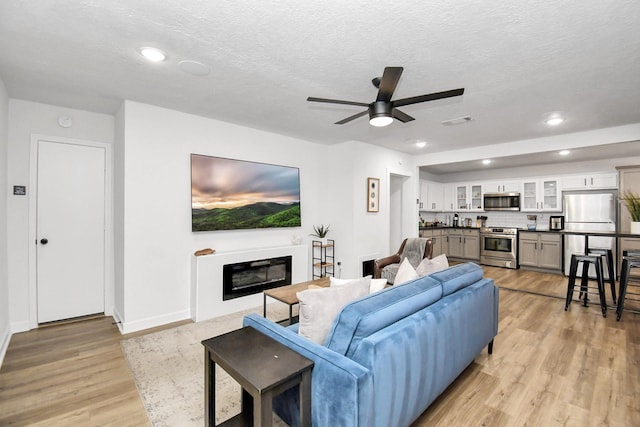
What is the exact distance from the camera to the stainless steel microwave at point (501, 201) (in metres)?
7.06

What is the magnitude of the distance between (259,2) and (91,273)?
371cm

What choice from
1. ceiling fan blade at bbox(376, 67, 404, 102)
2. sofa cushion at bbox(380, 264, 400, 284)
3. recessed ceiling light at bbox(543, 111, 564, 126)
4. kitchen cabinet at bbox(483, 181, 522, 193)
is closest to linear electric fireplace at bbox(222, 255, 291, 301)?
sofa cushion at bbox(380, 264, 400, 284)

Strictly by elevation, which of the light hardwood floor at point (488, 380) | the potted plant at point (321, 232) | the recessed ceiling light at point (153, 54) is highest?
the recessed ceiling light at point (153, 54)

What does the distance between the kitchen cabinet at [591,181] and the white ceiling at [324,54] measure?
9.99 feet

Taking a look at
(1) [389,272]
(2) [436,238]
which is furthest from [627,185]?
(1) [389,272]

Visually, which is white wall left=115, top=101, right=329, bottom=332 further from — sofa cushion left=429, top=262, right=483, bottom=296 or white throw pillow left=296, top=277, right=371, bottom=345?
sofa cushion left=429, top=262, right=483, bottom=296

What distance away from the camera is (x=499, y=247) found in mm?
7035

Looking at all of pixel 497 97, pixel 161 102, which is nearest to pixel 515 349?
pixel 497 97

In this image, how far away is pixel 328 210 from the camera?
5352mm

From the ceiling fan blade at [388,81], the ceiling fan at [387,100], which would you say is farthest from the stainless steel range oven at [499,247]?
the ceiling fan blade at [388,81]

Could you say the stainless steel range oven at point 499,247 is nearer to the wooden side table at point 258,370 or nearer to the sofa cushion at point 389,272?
the sofa cushion at point 389,272

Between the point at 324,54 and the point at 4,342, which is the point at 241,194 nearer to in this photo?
the point at 324,54

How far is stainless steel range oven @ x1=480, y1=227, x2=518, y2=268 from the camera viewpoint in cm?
684

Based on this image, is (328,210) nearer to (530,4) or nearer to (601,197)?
(530,4)
